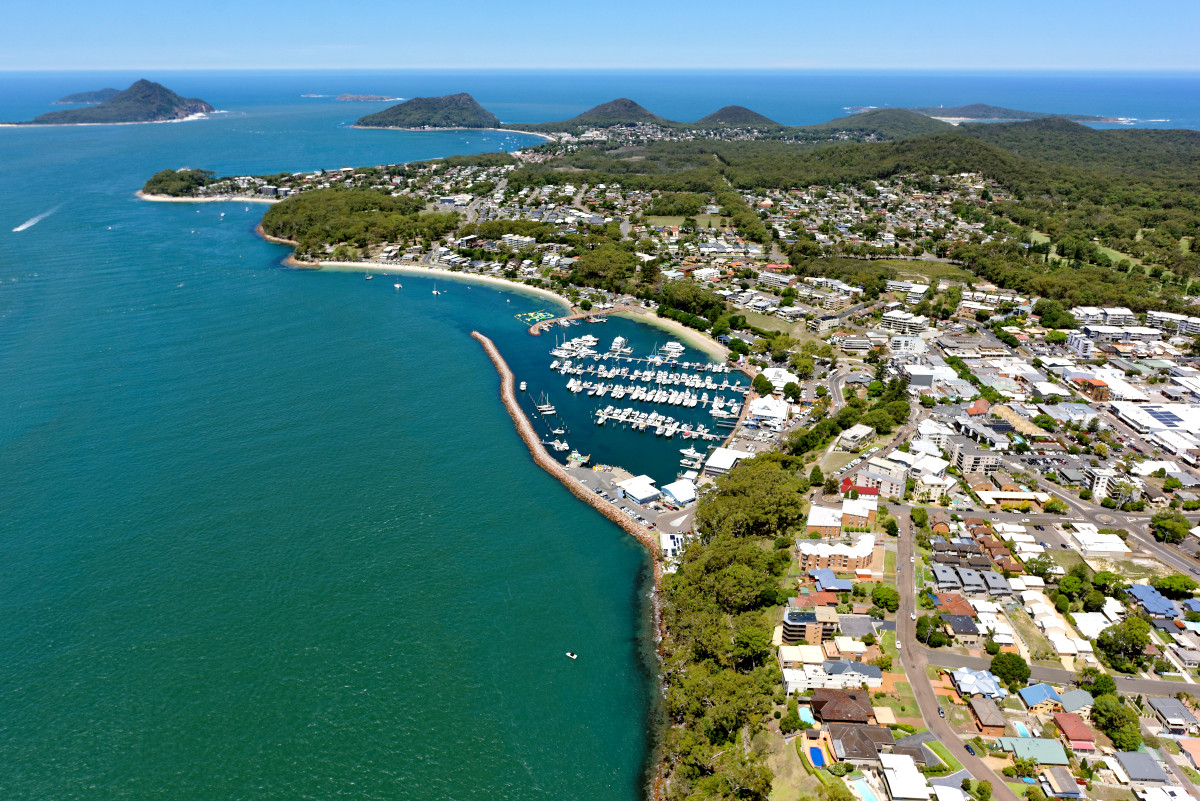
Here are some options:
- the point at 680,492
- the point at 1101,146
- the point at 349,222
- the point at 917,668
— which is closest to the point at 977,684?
the point at 917,668

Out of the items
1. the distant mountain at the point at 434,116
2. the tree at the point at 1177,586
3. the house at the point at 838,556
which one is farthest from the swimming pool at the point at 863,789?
the distant mountain at the point at 434,116

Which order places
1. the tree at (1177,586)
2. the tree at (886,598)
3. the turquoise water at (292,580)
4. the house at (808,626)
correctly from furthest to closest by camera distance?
the tree at (1177,586), the tree at (886,598), the house at (808,626), the turquoise water at (292,580)

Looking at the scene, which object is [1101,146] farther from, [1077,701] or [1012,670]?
[1012,670]

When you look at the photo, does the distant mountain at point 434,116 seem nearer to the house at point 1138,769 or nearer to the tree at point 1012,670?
the tree at point 1012,670

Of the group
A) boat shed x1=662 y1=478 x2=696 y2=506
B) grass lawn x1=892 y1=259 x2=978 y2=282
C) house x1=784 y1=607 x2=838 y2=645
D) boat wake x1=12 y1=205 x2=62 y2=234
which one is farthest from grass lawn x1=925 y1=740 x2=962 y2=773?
boat wake x1=12 y1=205 x2=62 y2=234

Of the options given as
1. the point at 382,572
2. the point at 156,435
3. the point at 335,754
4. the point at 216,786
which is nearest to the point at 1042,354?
the point at 382,572

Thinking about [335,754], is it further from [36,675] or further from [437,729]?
[36,675]

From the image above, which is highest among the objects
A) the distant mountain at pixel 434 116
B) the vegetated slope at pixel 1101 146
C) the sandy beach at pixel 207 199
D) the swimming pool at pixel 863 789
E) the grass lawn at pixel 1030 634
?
the distant mountain at pixel 434 116
